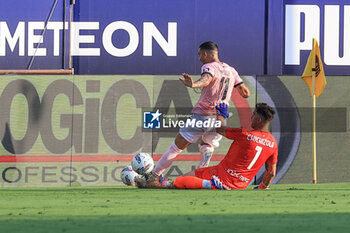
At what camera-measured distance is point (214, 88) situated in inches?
401

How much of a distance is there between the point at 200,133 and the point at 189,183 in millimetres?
663

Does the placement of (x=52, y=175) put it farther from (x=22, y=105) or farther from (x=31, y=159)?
(x=22, y=105)

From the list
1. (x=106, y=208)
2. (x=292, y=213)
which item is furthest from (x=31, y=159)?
(x=292, y=213)

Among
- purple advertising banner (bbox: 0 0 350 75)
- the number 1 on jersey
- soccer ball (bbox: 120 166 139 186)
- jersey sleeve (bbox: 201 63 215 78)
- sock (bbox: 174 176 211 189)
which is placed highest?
purple advertising banner (bbox: 0 0 350 75)

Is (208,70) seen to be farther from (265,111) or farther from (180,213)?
(180,213)

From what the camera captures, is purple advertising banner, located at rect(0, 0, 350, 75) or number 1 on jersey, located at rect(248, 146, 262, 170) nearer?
number 1 on jersey, located at rect(248, 146, 262, 170)

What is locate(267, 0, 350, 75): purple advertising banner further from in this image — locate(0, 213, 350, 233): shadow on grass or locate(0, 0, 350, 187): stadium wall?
locate(0, 213, 350, 233): shadow on grass

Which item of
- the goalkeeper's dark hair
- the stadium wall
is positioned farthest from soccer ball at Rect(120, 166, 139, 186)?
the stadium wall

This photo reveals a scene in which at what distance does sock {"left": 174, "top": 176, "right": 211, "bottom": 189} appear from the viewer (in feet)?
31.5

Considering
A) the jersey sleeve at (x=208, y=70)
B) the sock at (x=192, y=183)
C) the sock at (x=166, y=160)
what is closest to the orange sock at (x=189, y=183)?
the sock at (x=192, y=183)

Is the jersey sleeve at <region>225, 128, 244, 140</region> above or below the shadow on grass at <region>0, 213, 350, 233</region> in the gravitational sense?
above

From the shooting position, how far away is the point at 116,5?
1527 cm

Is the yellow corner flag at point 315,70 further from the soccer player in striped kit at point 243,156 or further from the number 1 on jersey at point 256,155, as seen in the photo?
the number 1 on jersey at point 256,155

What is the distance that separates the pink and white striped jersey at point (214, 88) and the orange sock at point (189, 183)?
903 millimetres
